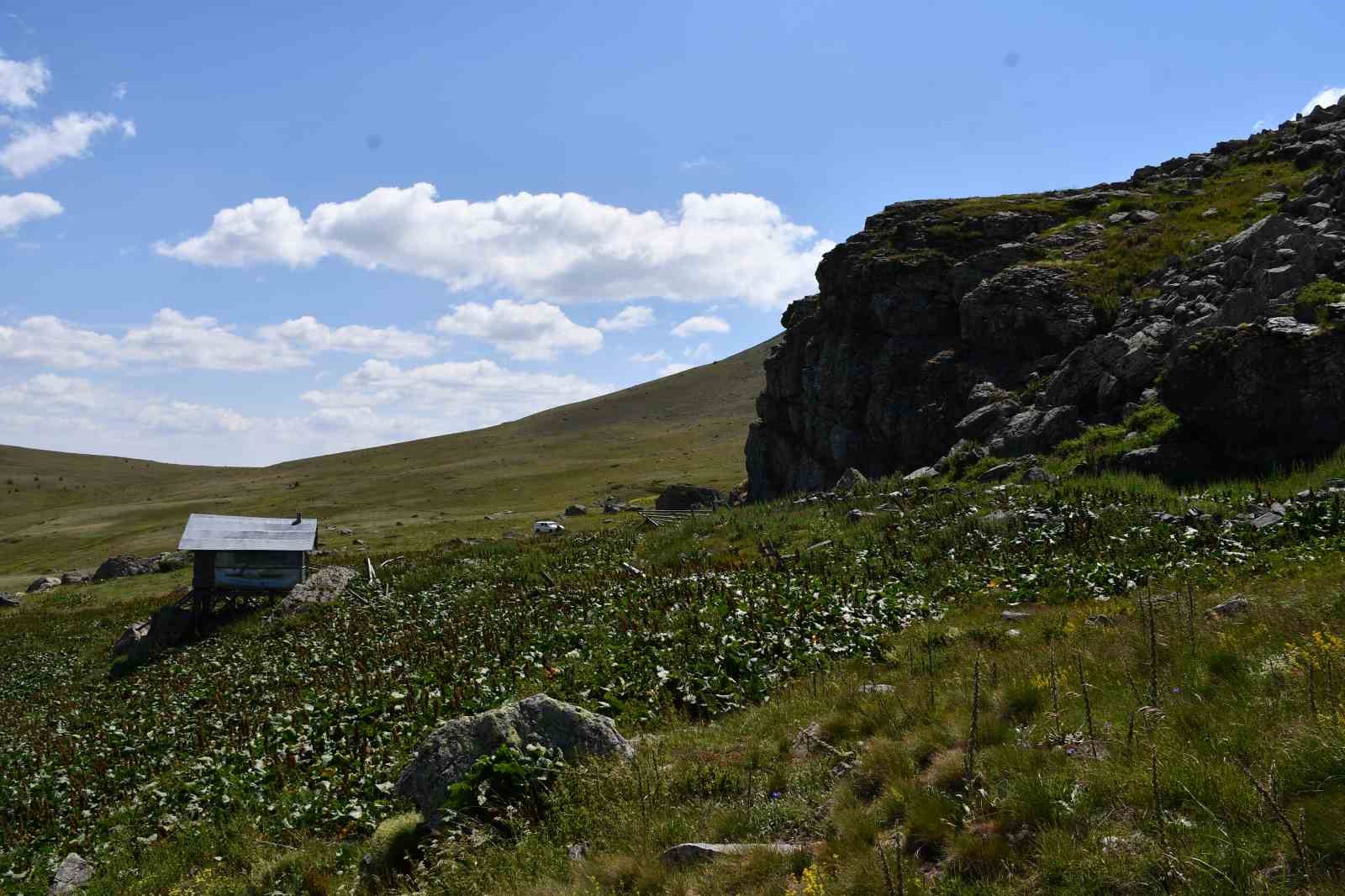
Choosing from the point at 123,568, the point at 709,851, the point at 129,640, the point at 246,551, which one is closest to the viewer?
the point at 709,851

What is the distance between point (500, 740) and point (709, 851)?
3.66 meters

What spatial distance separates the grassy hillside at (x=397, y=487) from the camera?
8825cm

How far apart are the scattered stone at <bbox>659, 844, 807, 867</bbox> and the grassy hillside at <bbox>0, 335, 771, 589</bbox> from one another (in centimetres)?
5598

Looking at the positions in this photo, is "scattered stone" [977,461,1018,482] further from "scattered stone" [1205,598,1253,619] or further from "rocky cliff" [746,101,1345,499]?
"scattered stone" [1205,598,1253,619]

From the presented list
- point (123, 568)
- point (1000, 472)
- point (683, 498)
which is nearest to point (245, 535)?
point (1000, 472)

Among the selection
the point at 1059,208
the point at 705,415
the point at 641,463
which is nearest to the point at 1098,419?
the point at 1059,208

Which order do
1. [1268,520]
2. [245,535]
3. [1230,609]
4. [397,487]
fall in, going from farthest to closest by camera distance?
[397,487], [245,535], [1268,520], [1230,609]

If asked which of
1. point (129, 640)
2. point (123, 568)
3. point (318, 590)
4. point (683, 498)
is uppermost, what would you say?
point (683, 498)

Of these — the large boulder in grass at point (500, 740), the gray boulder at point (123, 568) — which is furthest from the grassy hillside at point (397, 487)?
the large boulder in grass at point (500, 740)

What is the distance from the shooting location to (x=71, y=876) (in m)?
10.5

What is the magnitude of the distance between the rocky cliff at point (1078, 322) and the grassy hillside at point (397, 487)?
24646 millimetres

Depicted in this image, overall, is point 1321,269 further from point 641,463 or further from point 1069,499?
point 641,463

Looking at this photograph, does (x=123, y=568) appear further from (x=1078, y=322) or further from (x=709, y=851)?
(x=709, y=851)

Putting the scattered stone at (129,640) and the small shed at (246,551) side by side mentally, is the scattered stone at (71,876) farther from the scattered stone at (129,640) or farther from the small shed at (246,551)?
the small shed at (246,551)
